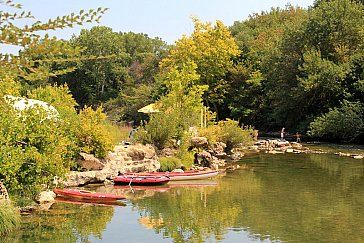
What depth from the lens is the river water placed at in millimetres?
13055

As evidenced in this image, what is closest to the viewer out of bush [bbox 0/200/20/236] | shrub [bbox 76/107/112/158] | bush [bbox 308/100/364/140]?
bush [bbox 0/200/20/236]

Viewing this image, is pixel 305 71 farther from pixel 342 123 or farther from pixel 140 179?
pixel 140 179

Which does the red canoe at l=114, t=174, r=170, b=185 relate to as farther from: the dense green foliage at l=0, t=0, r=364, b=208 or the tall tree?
the tall tree

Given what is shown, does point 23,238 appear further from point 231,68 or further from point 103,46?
point 103,46

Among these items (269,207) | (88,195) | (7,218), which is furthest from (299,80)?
(7,218)

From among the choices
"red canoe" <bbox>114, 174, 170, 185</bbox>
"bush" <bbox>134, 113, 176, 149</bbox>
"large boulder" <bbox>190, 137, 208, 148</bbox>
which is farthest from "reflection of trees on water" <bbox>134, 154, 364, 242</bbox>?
"bush" <bbox>134, 113, 176, 149</bbox>

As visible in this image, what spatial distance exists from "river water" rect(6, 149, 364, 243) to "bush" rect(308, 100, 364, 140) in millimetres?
15404

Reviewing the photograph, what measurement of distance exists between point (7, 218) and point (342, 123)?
98.0 ft

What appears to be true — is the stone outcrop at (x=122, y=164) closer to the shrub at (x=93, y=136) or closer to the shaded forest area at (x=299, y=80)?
the shrub at (x=93, y=136)

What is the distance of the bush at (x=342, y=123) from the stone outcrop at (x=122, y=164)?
63.0ft

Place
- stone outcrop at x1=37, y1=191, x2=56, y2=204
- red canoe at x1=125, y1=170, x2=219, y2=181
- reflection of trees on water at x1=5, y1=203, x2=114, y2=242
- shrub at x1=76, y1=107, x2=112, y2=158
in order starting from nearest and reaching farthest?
reflection of trees on water at x1=5, y1=203, x2=114, y2=242 → stone outcrop at x1=37, y1=191, x2=56, y2=204 → shrub at x1=76, y1=107, x2=112, y2=158 → red canoe at x1=125, y1=170, x2=219, y2=181

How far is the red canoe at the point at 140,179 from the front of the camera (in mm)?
19562

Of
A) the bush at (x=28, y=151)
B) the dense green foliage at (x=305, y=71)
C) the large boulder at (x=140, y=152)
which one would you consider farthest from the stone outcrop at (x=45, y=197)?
the dense green foliage at (x=305, y=71)

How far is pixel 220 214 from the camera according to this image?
15.6 meters
